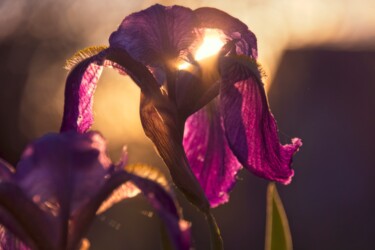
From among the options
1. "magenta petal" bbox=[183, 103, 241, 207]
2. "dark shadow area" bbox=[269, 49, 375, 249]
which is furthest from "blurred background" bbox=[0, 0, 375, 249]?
"magenta petal" bbox=[183, 103, 241, 207]

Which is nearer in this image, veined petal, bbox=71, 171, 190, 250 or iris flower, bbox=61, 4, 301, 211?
veined petal, bbox=71, 171, 190, 250

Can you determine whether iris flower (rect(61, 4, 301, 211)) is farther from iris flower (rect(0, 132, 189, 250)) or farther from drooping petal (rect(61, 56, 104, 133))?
iris flower (rect(0, 132, 189, 250))

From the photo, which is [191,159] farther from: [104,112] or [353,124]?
[104,112]

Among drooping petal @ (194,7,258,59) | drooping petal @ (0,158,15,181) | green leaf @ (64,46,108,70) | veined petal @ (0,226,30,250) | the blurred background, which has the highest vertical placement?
drooping petal @ (194,7,258,59)

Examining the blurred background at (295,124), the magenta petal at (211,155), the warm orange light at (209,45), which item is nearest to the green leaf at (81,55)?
the warm orange light at (209,45)

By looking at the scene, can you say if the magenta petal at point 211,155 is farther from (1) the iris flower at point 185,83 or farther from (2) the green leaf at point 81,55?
(2) the green leaf at point 81,55

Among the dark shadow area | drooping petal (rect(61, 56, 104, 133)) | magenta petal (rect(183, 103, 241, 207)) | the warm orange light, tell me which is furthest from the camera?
the dark shadow area

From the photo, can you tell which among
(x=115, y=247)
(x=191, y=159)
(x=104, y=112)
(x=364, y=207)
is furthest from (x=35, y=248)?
(x=104, y=112)
